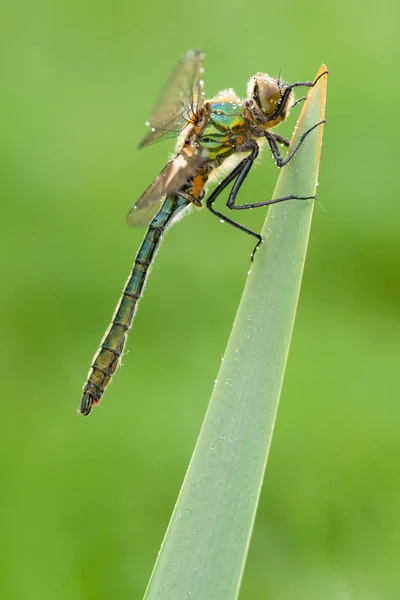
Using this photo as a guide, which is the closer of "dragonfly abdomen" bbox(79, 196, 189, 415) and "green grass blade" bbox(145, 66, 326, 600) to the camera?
"green grass blade" bbox(145, 66, 326, 600)

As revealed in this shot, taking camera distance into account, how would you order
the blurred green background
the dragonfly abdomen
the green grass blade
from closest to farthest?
the green grass blade
the dragonfly abdomen
the blurred green background

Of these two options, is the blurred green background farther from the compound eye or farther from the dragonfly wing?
the compound eye

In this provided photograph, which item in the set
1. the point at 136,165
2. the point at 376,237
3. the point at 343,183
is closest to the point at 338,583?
the point at 376,237

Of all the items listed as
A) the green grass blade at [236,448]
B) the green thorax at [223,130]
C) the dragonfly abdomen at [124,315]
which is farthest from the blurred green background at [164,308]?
the green grass blade at [236,448]

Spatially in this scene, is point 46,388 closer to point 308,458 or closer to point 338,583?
point 308,458

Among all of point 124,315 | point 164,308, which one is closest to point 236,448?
point 124,315

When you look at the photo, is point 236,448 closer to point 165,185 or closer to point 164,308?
point 165,185

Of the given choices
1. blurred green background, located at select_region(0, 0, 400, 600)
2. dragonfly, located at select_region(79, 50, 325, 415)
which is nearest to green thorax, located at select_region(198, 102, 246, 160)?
dragonfly, located at select_region(79, 50, 325, 415)
